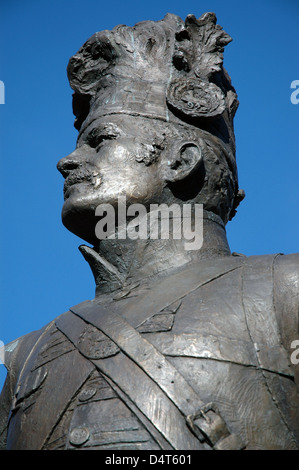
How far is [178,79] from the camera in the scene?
27.1ft

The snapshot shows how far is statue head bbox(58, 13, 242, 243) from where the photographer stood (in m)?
7.67

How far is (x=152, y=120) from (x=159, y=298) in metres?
2.02

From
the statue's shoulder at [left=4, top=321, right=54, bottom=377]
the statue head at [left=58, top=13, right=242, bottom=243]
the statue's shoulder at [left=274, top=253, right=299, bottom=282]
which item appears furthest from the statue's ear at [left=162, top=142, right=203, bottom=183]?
the statue's shoulder at [left=4, top=321, right=54, bottom=377]

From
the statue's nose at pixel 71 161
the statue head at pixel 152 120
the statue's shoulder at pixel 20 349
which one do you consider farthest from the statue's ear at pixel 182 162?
the statue's shoulder at pixel 20 349

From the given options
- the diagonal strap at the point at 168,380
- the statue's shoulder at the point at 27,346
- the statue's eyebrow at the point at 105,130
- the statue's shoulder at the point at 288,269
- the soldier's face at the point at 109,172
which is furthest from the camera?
the statue's eyebrow at the point at 105,130

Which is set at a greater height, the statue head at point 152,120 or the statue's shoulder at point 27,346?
the statue head at point 152,120

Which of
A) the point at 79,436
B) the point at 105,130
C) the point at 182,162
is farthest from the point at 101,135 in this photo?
the point at 79,436

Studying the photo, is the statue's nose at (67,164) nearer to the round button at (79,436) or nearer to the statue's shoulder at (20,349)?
the statue's shoulder at (20,349)

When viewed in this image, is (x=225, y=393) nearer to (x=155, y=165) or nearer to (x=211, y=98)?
(x=155, y=165)

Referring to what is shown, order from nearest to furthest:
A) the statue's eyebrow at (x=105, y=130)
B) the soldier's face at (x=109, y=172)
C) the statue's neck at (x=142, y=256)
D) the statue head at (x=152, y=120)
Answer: the statue's neck at (x=142, y=256)
the soldier's face at (x=109, y=172)
the statue head at (x=152, y=120)
the statue's eyebrow at (x=105, y=130)

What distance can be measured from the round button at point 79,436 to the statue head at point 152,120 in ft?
7.12

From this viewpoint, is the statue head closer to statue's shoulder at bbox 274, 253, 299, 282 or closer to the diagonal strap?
statue's shoulder at bbox 274, 253, 299, 282

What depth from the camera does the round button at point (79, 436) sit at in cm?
605

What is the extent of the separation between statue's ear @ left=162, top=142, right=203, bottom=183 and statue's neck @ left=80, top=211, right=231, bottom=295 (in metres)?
0.41
